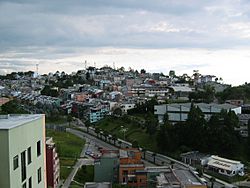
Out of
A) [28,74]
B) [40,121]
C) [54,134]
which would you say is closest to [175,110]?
[54,134]

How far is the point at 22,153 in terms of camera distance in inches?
119

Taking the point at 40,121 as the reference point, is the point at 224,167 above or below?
below

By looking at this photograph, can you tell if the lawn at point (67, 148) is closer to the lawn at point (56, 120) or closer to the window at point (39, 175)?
the lawn at point (56, 120)

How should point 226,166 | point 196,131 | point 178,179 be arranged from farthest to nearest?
point 196,131 < point 226,166 < point 178,179

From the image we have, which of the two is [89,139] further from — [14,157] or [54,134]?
[14,157]

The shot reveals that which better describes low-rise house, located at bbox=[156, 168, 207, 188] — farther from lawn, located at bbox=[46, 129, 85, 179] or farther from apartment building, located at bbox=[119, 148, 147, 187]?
lawn, located at bbox=[46, 129, 85, 179]

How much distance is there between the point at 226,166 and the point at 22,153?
14053 millimetres

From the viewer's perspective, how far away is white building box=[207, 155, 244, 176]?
15.6m

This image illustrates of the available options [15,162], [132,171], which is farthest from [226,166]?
[15,162]

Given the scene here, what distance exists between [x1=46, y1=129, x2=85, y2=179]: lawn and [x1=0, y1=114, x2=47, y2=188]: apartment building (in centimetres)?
1191

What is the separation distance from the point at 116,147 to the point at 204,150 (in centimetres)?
474

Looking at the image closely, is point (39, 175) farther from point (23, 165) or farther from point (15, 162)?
point (15, 162)

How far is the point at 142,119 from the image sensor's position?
25.3 metres

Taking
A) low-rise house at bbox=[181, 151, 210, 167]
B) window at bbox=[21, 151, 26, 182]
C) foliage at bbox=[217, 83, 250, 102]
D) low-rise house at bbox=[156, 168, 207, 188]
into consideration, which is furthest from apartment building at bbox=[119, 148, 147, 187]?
foliage at bbox=[217, 83, 250, 102]
